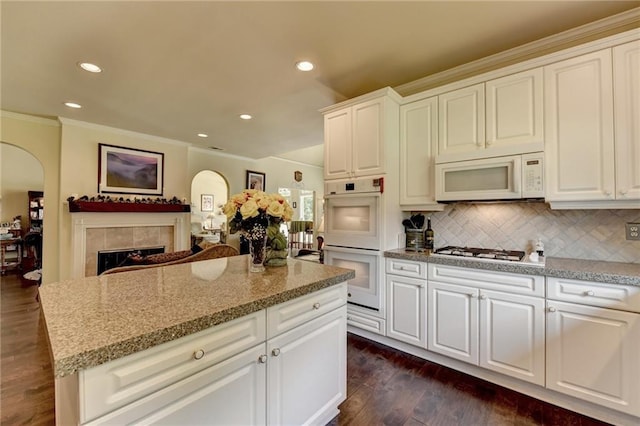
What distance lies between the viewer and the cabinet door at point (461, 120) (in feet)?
7.57

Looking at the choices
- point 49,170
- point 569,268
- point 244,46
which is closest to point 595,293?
point 569,268

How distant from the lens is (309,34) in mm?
2070

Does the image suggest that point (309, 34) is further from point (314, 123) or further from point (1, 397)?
point (1, 397)

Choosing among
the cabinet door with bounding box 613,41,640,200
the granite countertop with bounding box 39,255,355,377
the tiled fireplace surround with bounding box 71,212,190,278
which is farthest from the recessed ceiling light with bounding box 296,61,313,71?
the tiled fireplace surround with bounding box 71,212,190,278

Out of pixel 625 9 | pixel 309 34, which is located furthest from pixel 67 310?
pixel 625 9

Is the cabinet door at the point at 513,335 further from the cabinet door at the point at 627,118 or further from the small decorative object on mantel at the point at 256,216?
the small decorative object on mantel at the point at 256,216

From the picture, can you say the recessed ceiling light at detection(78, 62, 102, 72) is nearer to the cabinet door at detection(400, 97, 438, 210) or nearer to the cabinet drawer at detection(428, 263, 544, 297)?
the cabinet door at detection(400, 97, 438, 210)

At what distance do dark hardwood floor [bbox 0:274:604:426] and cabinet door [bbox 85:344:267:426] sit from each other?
77 cm

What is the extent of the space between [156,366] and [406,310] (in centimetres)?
207

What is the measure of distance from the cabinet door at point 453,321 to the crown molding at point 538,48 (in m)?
1.96

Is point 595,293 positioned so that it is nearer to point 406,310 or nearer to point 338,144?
point 406,310

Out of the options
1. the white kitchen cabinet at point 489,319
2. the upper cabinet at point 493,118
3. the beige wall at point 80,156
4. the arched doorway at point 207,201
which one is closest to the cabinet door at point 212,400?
the white kitchen cabinet at point 489,319

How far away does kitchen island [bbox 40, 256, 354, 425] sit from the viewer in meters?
0.82

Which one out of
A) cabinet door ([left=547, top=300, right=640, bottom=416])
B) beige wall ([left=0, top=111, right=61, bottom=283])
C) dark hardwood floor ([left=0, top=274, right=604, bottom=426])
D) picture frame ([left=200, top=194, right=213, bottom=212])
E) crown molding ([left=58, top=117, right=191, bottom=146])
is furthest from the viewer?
picture frame ([left=200, top=194, right=213, bottom=212])
